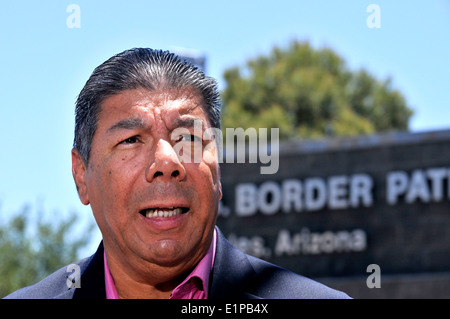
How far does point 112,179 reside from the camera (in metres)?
2.62

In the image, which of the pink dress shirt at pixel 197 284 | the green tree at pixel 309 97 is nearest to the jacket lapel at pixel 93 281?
the pink dress shirt at pixel 197 284

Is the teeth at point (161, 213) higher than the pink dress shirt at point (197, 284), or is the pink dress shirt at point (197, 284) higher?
the teeth at point (161, 213)

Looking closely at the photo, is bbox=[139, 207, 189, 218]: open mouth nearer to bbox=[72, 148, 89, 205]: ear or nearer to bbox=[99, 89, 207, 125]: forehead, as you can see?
bbox=[99, 89, 207, 125]: forehead

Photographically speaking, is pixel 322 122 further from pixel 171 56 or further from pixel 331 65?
pixel 171 56

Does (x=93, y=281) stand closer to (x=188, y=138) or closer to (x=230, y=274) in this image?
(x=230, y=274)

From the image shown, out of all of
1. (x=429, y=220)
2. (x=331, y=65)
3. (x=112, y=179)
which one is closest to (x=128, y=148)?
(x=112, y=179)

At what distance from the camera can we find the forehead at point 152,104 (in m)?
2.67

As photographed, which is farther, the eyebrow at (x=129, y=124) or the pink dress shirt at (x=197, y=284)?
the pink dress shirt at (x=197, y=284)

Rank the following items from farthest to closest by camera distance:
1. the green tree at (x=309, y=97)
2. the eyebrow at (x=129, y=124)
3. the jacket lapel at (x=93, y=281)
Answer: the green tree at (x=309, y=97)
the jacket lapel at (x=93, y=281)
the eyebrow at (x=129, y=124)

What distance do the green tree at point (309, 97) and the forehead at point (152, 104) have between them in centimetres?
3421

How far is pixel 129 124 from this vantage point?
8.70 feet

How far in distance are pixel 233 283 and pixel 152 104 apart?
0.69 meters

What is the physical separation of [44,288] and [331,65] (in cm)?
3923

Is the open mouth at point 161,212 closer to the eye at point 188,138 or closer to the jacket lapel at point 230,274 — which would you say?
the eye at point 188,138
